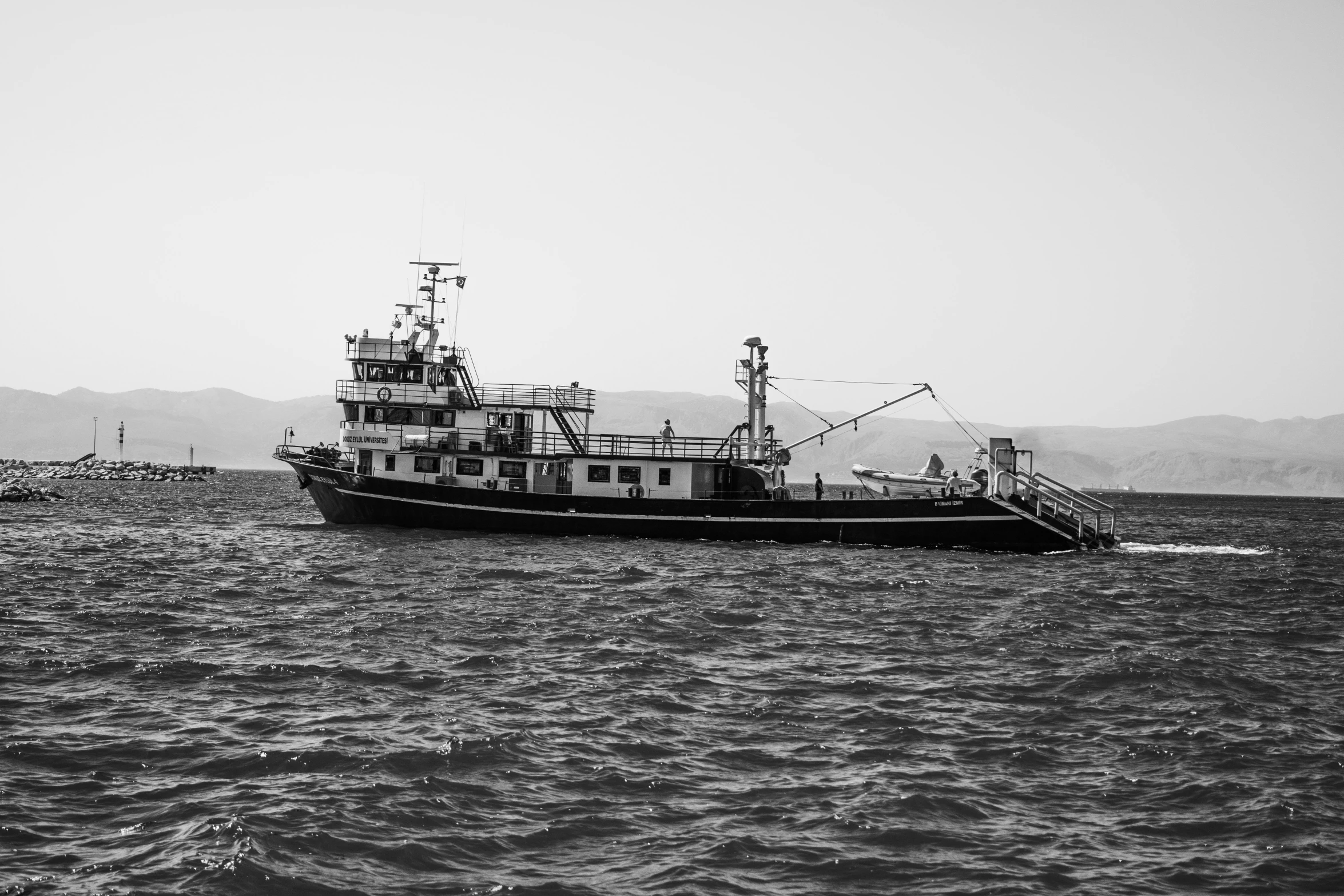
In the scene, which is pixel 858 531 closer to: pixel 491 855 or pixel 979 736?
pixel 979 736

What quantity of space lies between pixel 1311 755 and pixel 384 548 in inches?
1136

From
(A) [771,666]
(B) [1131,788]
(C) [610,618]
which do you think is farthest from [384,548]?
(B) [1131,788]

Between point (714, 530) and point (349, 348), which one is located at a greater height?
point (349, 348)

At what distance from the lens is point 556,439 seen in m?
43.5

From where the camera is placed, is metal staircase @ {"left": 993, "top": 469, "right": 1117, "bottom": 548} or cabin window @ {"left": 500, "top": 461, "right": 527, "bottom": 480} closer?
metal staircase @ {"left": 993, "top": 469, "right": 1117, "bottom": 548}

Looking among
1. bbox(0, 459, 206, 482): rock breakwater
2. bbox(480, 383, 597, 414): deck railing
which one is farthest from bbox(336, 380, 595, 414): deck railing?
bbox(0, 459, 206, 482): rock breakwater

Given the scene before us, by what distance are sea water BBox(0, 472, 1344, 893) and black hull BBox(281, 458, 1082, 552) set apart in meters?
11.1

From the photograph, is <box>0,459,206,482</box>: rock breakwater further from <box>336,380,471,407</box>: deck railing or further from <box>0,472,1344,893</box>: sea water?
<box>0,472,1344,893</box>: sea water

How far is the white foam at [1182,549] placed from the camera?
155 ft

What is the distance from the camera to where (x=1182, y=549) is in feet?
164

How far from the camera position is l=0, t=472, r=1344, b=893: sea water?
1002cm

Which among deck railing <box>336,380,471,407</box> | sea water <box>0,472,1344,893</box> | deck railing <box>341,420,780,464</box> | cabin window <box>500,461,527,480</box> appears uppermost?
deck railing <box>336,380,471,407</box>

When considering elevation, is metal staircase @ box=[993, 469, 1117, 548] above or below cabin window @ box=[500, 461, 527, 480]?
below

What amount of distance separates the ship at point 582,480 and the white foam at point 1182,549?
4905mm
